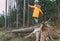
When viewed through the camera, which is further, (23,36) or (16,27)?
(16,27)

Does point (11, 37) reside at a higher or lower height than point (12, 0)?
lower

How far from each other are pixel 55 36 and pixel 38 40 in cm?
231

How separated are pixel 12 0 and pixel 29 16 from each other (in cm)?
122

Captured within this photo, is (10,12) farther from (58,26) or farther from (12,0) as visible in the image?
(58,26)

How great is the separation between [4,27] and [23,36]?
69.0 inches

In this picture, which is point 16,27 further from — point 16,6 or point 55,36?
point 55,36

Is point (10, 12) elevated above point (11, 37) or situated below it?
above

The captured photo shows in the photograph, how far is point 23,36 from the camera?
11492mm

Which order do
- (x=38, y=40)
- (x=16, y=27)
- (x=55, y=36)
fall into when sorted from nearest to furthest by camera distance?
(x=38, y=40)
(x=55, y=36)
(x=16, y=27)

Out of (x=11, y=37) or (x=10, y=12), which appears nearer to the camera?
(x=11, y=37)

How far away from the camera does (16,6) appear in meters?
13.2

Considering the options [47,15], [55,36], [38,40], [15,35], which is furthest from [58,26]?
[38,40]

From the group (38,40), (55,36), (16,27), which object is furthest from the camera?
(16,27)

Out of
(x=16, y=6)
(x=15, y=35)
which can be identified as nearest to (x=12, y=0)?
(x=16, y=6)
